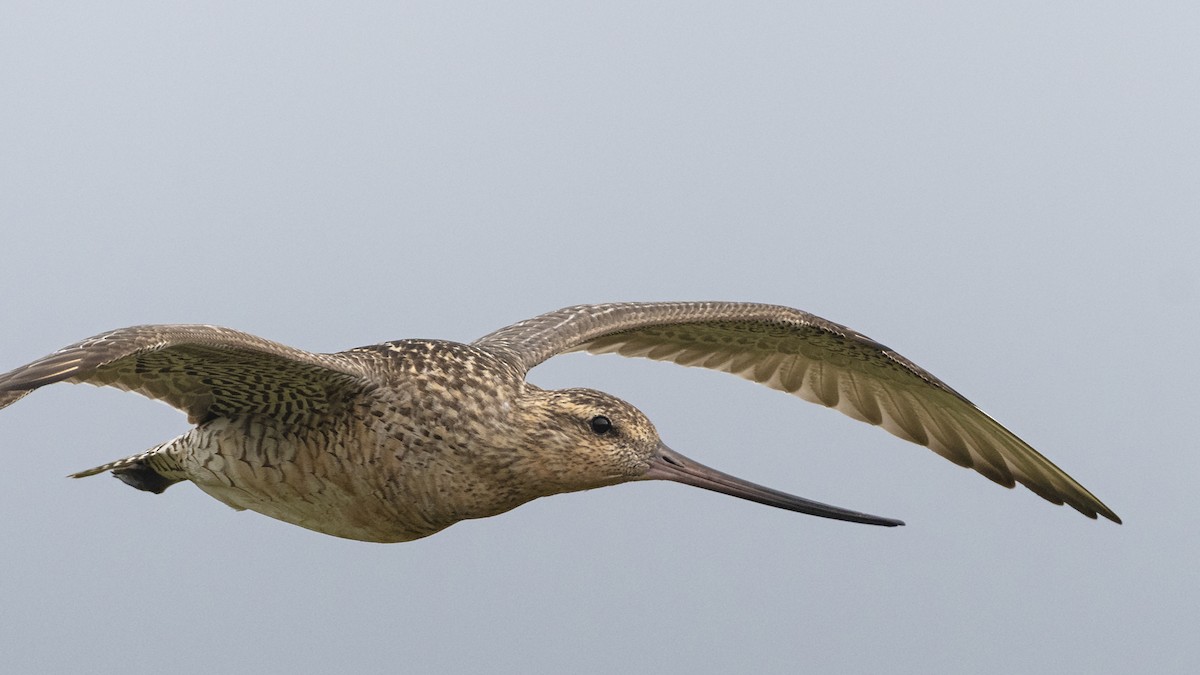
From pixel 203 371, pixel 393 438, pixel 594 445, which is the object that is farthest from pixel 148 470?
pixel 594 445

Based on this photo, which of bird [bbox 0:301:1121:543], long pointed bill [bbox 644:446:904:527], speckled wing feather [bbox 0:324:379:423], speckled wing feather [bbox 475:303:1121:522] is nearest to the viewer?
speckled wing feather [bbox 0:324:379:423]

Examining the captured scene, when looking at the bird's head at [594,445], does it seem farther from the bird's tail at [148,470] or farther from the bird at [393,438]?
the bird's tail at [148,470]

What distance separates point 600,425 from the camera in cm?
886

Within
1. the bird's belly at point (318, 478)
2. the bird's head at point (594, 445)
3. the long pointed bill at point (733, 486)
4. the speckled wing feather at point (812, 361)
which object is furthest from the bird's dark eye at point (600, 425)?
the speckled wing feather at point (812, 361)

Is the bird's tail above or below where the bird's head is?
below

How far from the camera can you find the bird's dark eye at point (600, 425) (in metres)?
8.85

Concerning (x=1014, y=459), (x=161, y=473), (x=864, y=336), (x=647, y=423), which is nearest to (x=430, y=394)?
(x=647, y=423)

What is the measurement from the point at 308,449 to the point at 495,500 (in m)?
1.06

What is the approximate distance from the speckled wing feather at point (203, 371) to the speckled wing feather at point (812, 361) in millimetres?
1496

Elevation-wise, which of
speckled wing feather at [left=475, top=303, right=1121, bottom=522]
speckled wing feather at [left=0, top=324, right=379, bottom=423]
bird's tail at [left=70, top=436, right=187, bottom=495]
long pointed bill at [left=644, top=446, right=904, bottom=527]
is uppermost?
speckled wing feather at [left=475, top=303, right=1121, bottom=522]

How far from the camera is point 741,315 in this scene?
10.8 metres

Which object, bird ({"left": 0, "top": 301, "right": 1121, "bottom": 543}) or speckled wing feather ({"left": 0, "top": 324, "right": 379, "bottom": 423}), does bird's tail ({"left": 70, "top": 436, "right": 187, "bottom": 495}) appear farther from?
speckled wing feather ({"left": 0, "top": 324, "right": 379, "bottom": 423})

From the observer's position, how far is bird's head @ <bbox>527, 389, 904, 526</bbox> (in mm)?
8820

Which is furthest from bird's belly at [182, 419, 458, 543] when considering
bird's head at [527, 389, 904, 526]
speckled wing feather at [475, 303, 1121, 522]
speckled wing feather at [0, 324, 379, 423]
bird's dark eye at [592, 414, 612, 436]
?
speckled wing feather at [475, 303, 1121, 522]
